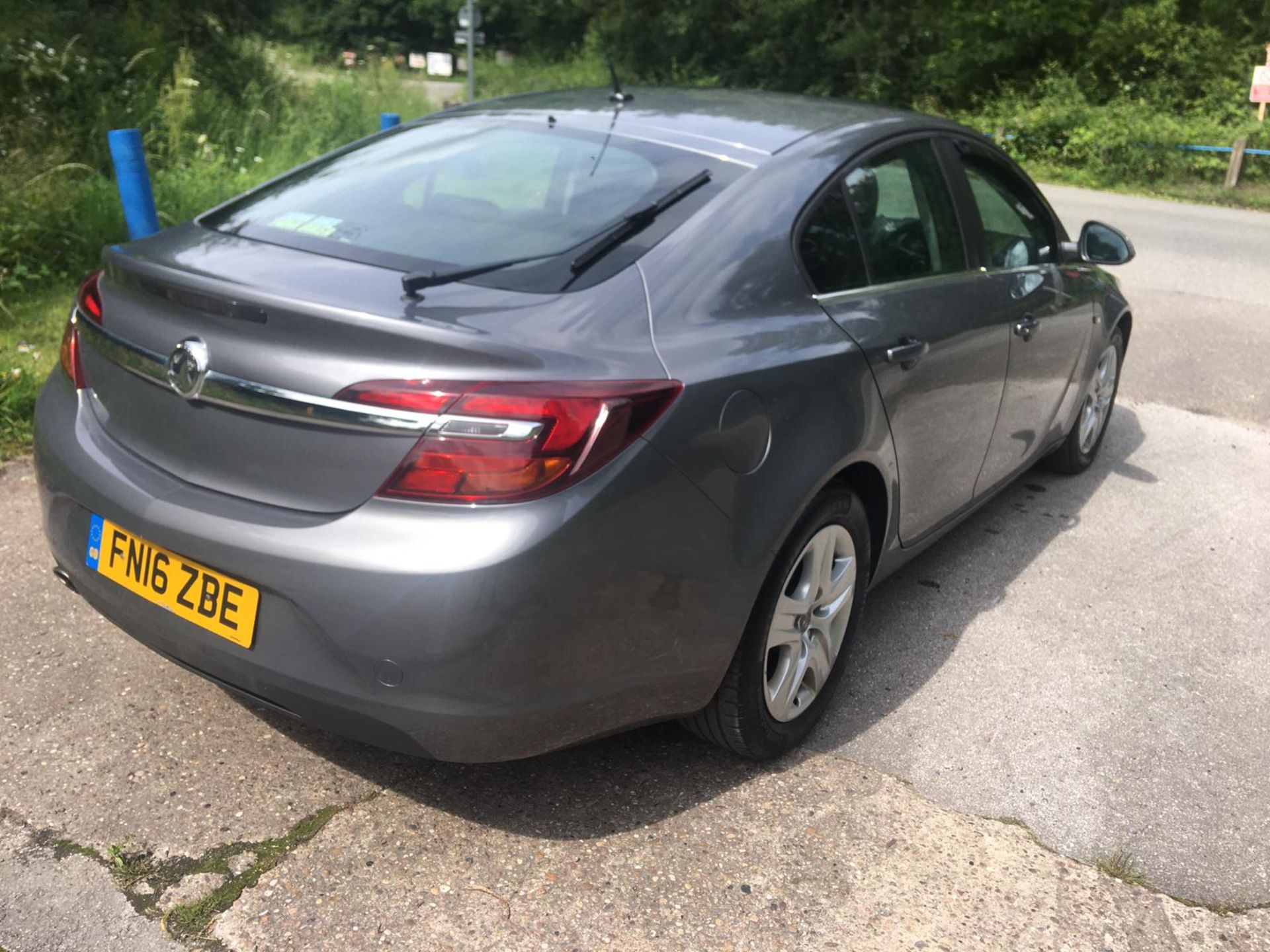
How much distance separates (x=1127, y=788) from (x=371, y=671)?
187 cm

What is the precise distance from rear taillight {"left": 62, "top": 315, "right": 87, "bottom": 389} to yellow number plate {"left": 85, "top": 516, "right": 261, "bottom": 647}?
0.39m

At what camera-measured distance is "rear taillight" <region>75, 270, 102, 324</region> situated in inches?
104

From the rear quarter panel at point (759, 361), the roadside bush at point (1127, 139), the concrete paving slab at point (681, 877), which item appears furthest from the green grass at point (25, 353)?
the roadside bush at point (1127, 139)

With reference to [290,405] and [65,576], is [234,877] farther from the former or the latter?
[290,405]

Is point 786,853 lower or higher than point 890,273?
lower

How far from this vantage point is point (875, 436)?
2857mm

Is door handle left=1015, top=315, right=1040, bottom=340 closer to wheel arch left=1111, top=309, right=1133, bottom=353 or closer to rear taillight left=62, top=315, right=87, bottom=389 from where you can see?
wheel arch left=1111, top=309, right=1133, bottom=353

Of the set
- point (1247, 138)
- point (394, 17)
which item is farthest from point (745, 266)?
point (394, 17)

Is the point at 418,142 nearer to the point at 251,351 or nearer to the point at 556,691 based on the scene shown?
the point at 251,351

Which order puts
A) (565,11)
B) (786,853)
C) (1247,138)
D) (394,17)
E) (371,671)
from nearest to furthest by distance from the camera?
(371,671) → (786,853) → (1247,138) → (565,11) → (394,17)

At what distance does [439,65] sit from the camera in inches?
1960

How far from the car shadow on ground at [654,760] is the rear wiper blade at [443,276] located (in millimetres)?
1095

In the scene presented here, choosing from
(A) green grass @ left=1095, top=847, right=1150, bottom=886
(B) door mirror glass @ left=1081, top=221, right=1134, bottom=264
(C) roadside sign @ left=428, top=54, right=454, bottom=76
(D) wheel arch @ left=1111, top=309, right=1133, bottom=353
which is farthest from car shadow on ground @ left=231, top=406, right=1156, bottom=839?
(C) roadside sign @ left=428, top=54, right=454, bottom=76

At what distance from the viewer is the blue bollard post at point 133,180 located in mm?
5555
